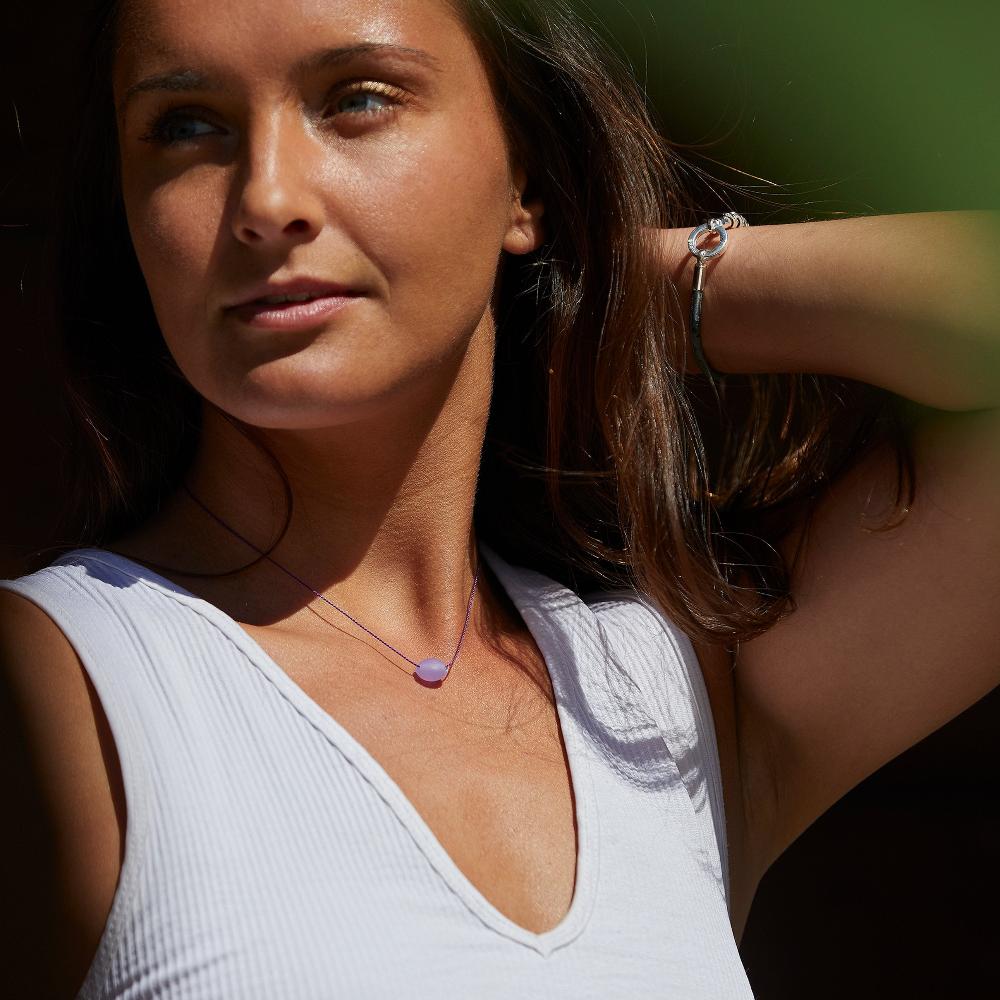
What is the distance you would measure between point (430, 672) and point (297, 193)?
623 mm

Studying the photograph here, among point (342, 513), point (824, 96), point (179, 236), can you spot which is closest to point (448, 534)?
point (342, 513)

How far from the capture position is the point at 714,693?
2037 mm

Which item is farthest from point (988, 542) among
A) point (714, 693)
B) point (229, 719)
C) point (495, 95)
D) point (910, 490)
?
point (229, 719)

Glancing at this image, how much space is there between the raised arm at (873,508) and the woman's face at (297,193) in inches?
19.6

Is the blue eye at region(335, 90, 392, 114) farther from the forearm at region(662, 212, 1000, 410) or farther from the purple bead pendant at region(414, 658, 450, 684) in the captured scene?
the purple bead pendant at region(414, 658, 450, 684)

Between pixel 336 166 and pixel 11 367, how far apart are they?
1.00 m

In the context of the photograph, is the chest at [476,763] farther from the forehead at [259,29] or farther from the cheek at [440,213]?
the forehead at [259,29]

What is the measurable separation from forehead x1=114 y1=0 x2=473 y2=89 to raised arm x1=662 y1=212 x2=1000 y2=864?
0.55 m

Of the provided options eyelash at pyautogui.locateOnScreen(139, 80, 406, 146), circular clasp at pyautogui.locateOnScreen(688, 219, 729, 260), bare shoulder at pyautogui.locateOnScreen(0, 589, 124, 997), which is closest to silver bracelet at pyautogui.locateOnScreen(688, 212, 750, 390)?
circular clasp at pyautogui.locateOnScreen(688, 219, 729, 260)

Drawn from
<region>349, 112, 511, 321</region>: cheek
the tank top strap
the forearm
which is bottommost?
the tank top strap

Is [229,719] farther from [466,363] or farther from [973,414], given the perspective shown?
[973,414]

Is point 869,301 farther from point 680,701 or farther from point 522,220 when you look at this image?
point 680,701

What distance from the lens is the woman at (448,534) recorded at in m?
1.49

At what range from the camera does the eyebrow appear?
5.25 ft
